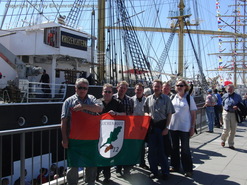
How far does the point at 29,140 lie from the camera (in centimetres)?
832

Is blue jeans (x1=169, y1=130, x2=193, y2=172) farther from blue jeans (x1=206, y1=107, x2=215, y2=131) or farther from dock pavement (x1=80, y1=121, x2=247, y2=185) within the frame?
blue jeans (x1=206, y1=107, x2=215, y2=131)

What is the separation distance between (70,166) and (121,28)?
17.9 metres

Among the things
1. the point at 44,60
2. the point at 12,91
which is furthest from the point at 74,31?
the point at 12,91

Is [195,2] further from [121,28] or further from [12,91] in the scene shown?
[12,91]

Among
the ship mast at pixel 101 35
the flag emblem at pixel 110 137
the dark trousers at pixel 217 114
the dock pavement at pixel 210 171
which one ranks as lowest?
the dock pavement at pixel 210 171

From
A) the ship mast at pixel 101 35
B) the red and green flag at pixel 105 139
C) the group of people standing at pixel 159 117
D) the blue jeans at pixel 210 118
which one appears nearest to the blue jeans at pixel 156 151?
the group of people standing at pixel 159 117

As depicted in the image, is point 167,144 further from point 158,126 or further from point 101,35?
point 101,35

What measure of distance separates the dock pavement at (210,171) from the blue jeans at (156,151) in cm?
20

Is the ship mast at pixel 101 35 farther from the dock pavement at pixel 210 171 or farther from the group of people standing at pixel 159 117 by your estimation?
the group of people standing at pixel 159 117

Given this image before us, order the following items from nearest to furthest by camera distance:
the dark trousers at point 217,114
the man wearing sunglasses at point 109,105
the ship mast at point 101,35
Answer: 1. the man wearing sunglasses at point 109,105
2. the dark trousers at point 217,114
3. the ship mast at point 101,35

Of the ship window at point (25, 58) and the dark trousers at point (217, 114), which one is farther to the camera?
the ship window at point (25, 58)

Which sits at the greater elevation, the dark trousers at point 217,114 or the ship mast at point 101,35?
the ship mast at point 101,35

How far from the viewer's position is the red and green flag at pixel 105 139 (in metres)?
3.71

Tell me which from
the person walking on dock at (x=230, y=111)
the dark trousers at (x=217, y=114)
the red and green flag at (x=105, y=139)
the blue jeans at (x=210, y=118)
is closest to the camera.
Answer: the red and green flag at (x=105, y=139)
